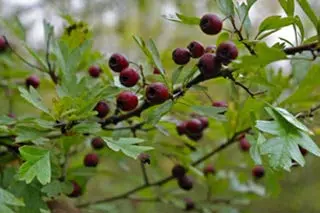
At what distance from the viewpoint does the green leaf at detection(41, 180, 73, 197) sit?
2.19ft

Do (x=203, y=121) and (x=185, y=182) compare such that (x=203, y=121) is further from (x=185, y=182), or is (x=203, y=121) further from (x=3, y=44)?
(x=3, y=44)

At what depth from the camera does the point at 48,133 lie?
2.17 ft

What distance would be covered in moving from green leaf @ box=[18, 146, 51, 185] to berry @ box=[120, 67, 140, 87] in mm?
117

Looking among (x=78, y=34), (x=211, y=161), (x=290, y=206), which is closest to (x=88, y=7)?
(x=290, y=206)

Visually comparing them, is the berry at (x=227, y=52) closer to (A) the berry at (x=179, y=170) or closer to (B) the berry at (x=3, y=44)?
(A) the berry at (x=179, y=170)

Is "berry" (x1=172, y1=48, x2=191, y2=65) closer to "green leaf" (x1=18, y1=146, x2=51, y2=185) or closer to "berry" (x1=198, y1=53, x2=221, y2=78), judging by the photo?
"berry" (x1=198, y1=53, x2=221, y2=78)

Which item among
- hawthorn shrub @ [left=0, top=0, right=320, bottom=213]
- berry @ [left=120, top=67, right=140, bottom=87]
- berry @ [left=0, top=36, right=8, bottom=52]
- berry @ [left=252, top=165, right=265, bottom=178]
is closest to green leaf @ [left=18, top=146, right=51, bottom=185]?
hawthorn shrub @ [left=0, top=0, right=320, bottom=213]

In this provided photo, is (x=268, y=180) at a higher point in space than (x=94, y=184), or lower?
higher

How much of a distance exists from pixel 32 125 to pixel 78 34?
0.68 feet

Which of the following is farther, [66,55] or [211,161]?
[211,161]

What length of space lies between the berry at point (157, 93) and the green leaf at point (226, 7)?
0.11 m

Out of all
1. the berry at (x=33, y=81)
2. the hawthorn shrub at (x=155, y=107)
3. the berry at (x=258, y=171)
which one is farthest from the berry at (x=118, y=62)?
the berry at (x=258, y=171)

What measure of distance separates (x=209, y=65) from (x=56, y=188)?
0.25m

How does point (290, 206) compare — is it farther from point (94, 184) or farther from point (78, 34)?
point (78, 34)
